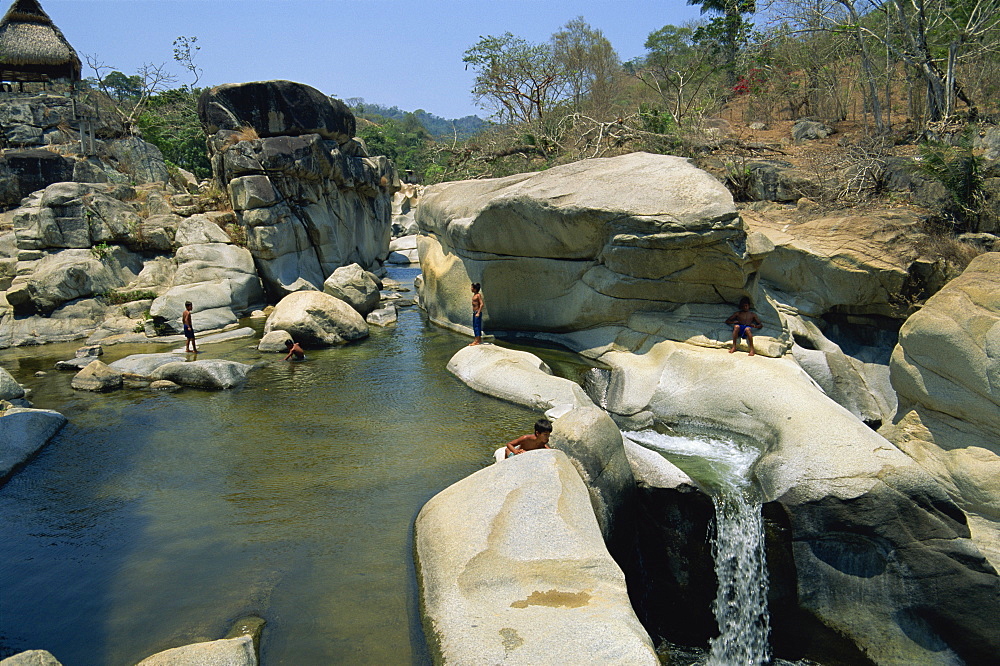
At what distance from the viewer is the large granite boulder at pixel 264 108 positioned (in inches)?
705

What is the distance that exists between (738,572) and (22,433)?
924cm

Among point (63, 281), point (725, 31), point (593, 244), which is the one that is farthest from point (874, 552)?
point (725, 31)

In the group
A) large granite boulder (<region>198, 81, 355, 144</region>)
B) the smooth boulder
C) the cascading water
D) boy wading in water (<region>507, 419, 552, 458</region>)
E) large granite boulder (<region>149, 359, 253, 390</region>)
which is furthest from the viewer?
large granite boulder (<region>198, 81, 355, 144</region>)

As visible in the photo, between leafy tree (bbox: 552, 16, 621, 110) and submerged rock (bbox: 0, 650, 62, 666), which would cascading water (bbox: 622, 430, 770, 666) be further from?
leafy tree (bbox: 552, 16, 621, 110)

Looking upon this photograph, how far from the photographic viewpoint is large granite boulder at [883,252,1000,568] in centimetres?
768

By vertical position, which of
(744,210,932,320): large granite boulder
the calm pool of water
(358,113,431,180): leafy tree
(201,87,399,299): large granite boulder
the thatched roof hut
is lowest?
the calm pool of water

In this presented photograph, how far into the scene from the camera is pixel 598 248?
11992mm

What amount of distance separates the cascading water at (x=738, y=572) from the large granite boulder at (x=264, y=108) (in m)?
15.7

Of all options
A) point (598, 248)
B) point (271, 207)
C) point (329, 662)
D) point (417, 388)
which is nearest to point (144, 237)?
point (271, 207)

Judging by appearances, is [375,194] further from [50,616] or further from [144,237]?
[50,616]

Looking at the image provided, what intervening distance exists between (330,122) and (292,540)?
15.8 m

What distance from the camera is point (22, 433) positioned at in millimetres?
8648

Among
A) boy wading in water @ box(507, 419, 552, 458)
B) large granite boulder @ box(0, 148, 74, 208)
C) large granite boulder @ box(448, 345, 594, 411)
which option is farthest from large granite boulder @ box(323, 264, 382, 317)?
large granite boulder @ box(0, 148, 74, 208)

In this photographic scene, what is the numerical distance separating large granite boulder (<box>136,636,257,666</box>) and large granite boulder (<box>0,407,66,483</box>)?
494cm
